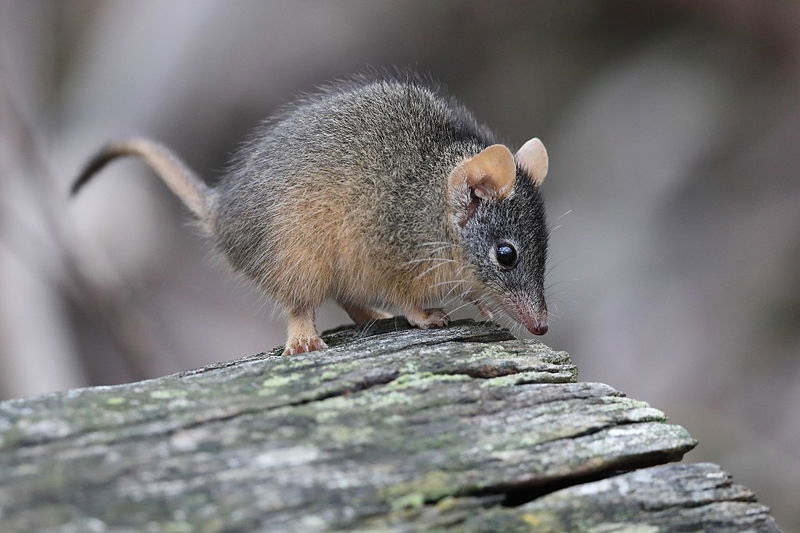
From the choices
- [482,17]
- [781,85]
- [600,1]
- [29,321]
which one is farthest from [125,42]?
[781,85]

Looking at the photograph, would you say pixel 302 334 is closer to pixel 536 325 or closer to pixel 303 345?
pixel 303 345

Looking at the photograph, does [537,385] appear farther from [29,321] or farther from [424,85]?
[29,321]

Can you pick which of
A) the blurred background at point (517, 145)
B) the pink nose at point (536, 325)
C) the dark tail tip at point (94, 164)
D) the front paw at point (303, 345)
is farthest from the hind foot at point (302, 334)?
the blurred background at point (517, 145)

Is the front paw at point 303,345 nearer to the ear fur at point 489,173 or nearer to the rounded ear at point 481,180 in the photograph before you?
the rounded ear at point 481,180

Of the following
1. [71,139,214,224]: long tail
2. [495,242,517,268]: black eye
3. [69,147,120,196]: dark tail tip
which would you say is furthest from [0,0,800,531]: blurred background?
[495,242,517,268]: black eye

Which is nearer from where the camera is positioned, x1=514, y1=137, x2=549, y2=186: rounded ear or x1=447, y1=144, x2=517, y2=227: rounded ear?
x1=447, y1=144, x2=517, y2=227: rounded ear

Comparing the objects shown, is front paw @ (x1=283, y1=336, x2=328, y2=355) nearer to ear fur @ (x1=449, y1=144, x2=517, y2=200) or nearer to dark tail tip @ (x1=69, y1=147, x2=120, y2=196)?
ear fur @ (x1=449, y1=144, x2=517, y2=200)

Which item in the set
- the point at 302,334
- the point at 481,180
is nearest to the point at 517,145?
the point at 481,180
